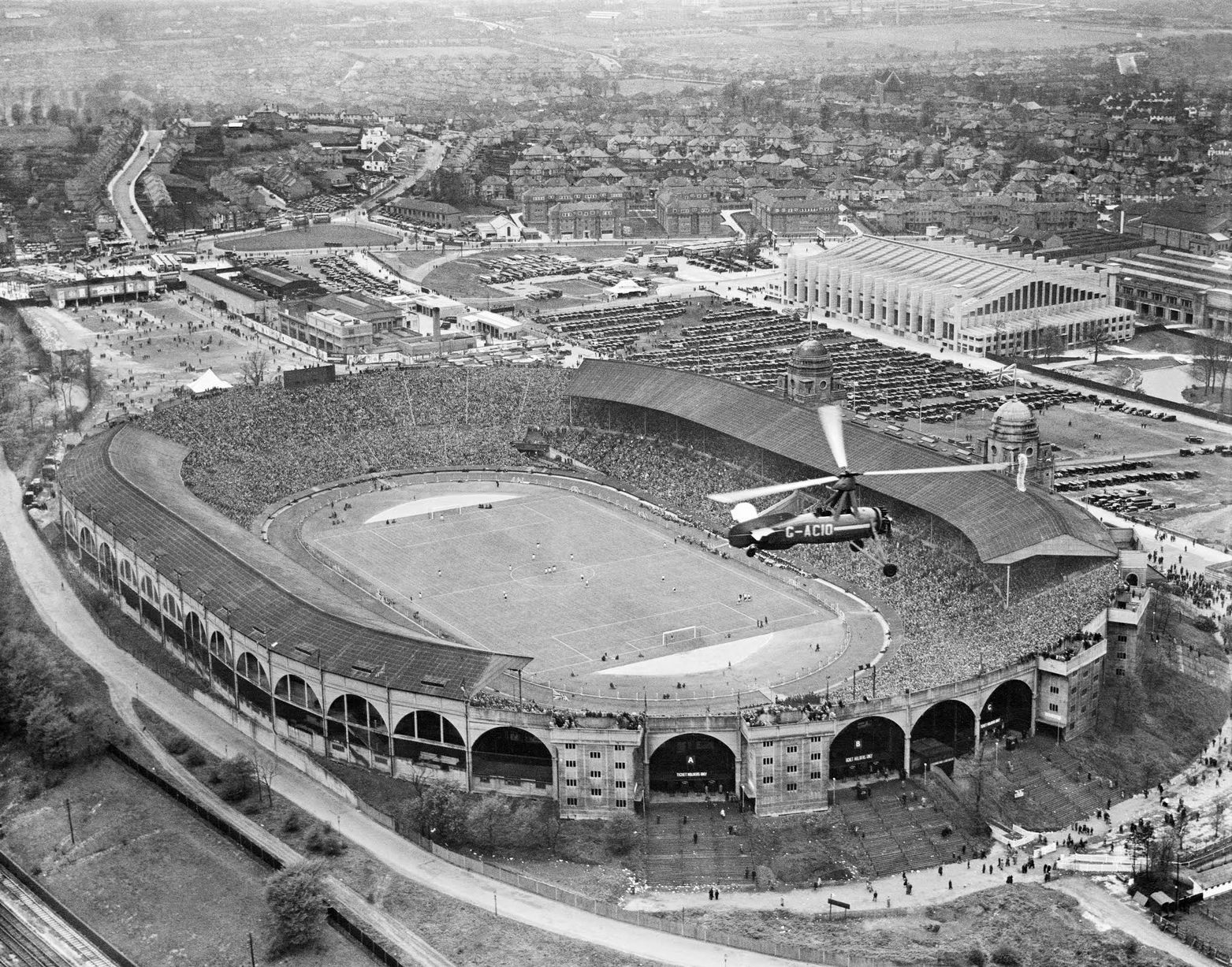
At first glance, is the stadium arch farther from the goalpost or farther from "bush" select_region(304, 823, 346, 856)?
the goalpost

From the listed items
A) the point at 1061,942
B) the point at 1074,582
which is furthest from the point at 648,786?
the point at 1074,582

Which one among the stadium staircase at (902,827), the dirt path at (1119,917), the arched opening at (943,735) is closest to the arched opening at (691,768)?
the stadium staircase at (902,827)

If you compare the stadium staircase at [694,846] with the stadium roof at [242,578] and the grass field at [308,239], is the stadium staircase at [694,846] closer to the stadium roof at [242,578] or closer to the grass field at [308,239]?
the stadium roof at [242,578]

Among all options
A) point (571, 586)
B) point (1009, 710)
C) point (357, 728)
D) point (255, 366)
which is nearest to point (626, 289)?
point (255, 366)

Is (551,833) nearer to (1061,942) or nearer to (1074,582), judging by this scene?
(1061,942)

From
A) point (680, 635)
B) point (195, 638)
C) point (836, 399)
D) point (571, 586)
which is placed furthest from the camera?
point (836, 399)

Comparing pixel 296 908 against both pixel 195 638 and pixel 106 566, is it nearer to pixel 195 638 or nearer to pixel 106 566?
pixel 195 638
